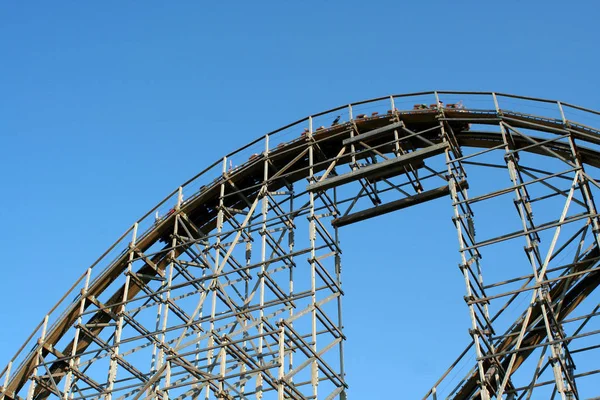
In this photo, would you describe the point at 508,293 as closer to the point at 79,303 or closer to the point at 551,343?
the point at 551,343

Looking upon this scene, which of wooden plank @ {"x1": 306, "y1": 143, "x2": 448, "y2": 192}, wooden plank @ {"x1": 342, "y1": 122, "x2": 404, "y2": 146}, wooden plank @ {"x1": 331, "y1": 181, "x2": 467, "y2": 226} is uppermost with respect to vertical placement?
wooden plank @ {"x1": 342, "y1": 122, "x2": 404, "y2": 146}

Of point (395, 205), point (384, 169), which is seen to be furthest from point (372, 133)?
point (395, 205)

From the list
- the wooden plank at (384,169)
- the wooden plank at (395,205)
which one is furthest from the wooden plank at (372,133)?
the wooden plank at (395,205)

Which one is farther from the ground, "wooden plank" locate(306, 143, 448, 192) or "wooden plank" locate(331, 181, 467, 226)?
"wooden plank" locate(306, 143, 448, 192)

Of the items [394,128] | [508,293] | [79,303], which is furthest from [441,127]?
[79,303]

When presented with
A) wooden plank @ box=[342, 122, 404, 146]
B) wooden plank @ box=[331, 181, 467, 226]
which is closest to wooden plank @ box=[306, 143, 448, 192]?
wooden plank @ box=[331, 181, 467, 226]

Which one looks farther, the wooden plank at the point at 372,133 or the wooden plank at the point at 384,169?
the wooden plank at the point at 372,133

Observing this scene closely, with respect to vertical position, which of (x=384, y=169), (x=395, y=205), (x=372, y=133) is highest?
(x=372, y=133)

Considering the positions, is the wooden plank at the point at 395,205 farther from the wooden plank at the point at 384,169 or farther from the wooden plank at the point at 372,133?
the wooden plank at the point at 372,133

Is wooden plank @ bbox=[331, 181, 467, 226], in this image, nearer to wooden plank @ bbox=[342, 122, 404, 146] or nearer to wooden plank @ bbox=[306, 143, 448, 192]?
wooden plank @ bbox=[306, 143, 448, 192]

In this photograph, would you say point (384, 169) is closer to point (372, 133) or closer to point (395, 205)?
point (395, 205)

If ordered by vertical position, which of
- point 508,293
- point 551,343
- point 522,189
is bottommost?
point 551,343

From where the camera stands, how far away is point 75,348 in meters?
27.6

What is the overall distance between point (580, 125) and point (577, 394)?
22.7ft
